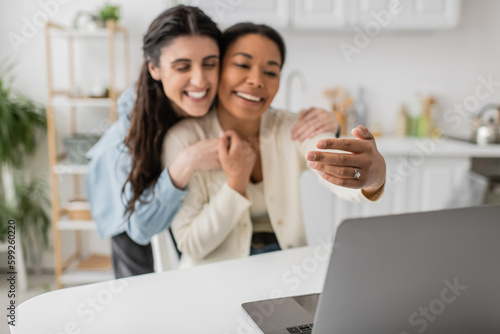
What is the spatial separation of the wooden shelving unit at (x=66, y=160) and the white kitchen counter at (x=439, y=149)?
1.66 m

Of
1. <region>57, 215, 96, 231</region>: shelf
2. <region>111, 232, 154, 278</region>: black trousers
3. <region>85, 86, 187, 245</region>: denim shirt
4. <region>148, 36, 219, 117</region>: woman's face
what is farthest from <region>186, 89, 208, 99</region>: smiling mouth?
<region>57, 215, 96, 231</region>: shelf

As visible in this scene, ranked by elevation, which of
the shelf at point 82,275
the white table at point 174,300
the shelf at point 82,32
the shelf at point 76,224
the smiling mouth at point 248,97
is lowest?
the shelf at point 82,275

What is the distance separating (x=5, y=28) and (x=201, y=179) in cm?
250

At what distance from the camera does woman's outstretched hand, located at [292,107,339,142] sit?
1.44 meters

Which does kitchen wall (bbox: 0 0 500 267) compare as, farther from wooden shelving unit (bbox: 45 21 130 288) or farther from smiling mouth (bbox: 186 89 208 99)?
smiling mouth (bbox: 186 89 208 99)

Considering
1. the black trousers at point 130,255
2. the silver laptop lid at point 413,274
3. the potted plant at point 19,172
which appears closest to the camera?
the silver laptop lid at point 413,274

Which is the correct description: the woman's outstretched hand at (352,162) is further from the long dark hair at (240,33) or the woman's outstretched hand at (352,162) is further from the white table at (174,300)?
the long dark hair at (240,33)

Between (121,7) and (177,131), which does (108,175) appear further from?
(121,7)

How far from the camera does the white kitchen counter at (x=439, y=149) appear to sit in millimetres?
2793

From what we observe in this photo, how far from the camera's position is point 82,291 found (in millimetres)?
978

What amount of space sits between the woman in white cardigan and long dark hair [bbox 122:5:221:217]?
0.15 feet

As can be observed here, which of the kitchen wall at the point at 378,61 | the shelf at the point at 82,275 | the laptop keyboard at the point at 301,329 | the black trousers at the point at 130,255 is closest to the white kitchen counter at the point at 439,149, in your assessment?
the kitchen wall at the point at 378,61

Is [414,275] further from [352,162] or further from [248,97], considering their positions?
[248,97]

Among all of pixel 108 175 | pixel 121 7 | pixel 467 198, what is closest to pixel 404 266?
pixel 108 175
